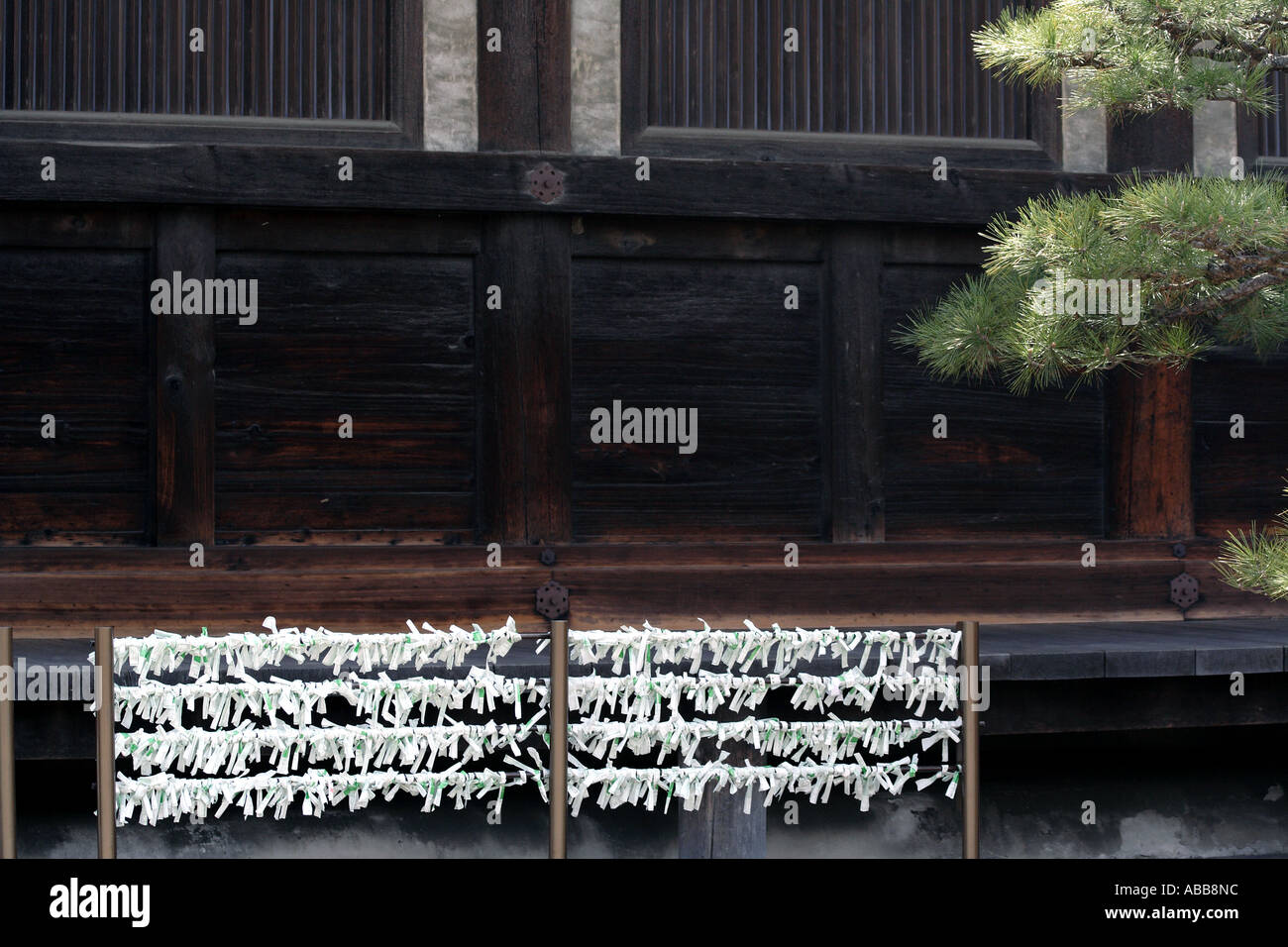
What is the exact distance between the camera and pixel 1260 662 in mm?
5203

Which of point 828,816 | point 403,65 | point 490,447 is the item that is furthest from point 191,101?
point 828,816

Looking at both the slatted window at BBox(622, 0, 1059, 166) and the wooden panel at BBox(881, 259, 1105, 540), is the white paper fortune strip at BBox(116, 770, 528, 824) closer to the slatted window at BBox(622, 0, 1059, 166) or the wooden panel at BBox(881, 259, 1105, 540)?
the wooden panel at BBox(881, 259, 1105, 540)

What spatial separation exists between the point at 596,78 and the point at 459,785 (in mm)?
3130

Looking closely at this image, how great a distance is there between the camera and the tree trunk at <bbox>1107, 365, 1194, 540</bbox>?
614 cm

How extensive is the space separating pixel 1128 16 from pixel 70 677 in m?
4.02

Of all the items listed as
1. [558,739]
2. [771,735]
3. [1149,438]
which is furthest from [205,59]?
[1149,438]

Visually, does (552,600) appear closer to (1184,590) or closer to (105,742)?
(105,742)

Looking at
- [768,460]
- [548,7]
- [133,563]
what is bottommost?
[133,563]

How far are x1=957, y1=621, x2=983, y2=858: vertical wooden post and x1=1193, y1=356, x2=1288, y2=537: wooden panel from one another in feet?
8.88

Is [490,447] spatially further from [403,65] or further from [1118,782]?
[1118,782]

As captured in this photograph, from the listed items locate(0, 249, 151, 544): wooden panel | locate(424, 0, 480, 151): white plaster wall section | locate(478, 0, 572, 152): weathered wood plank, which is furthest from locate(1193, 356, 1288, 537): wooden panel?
locate(0, 249, 151, 544): wooden panel

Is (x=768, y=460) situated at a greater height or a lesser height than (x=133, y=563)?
greater

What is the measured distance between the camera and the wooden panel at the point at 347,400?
18.3 ft
